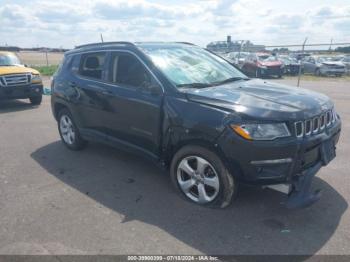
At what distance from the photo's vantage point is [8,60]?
38.8ft

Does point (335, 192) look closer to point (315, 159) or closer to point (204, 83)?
point (315, 159)

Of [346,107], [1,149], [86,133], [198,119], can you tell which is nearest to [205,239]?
[198,119]

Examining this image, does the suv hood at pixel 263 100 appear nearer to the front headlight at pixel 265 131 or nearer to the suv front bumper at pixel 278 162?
the front headlight at pixel 265 131

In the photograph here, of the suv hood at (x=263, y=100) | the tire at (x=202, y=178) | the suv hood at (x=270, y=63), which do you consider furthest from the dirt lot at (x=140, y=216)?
the suv hood at (x=270, y=63)

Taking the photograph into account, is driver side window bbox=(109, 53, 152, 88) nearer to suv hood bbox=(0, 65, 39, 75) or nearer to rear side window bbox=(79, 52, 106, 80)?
rear side window bbox=(79, 52, 106, 80)

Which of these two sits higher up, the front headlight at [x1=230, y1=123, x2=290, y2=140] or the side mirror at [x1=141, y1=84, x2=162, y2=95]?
the side mirror at [x1=141, y1=84, x2=162, y2=95]

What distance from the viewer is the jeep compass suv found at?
3512 millimetres

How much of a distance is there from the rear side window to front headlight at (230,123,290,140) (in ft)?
8.80

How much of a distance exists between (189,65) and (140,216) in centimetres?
209

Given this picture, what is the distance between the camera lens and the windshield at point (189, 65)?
4.43m

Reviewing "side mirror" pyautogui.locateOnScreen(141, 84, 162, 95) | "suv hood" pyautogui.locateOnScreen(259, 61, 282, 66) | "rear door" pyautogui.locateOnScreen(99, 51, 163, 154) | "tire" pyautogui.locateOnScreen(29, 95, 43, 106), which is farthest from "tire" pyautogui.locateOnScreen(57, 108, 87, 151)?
"suv hood" pyautogui.locateOnScreen(259, 61, 282, 66)

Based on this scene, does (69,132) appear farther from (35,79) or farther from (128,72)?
(35,79)

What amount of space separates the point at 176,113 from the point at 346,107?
8.25 metres

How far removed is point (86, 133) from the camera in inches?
227
